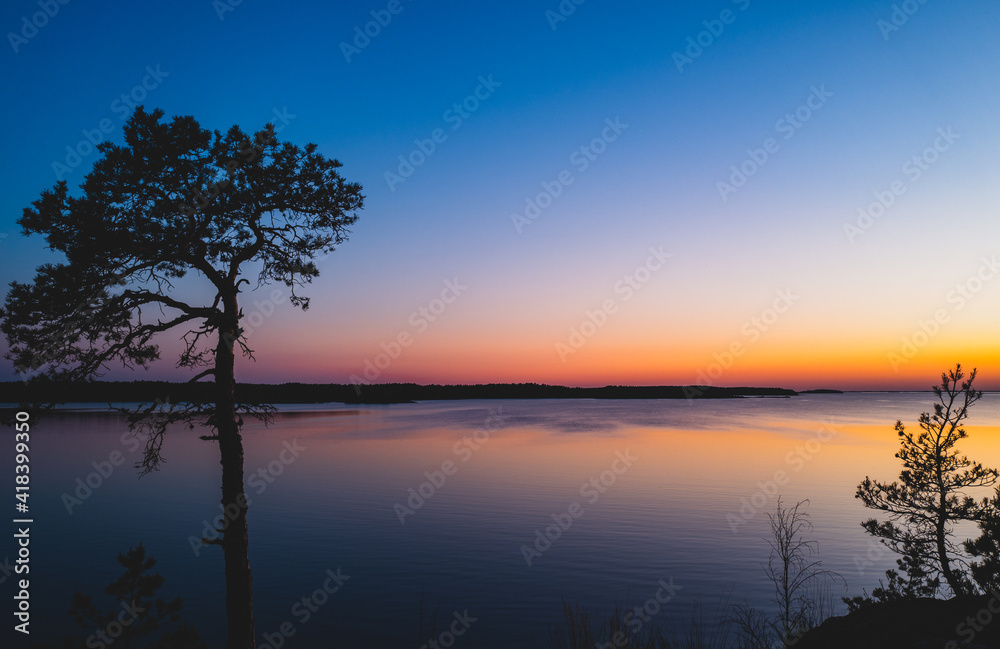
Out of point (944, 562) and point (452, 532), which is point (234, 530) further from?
point (452, 532)

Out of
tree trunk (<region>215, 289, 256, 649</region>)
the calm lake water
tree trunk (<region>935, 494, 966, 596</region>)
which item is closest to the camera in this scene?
tree trunk (<region>935, 494, 966, 596</region>)

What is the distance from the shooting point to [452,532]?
77.4ft

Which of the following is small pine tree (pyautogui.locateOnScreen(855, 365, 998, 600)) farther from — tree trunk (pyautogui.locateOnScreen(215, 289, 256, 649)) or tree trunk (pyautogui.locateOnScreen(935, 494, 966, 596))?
tree trunk (pyautogui.locateOnScreen(215, 289, 256, 649))

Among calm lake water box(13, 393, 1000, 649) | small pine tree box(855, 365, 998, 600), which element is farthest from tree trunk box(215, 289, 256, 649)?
small pine tree box(855, 365, 998, 600)

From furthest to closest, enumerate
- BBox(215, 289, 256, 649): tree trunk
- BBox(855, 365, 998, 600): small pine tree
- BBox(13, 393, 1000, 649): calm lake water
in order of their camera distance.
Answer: BBox(13, 393, 1000, 649): calm lake water < BBox(215, 289, 256, 649): tree trunk < BBox(855, 365, 998, 600): small pine tree

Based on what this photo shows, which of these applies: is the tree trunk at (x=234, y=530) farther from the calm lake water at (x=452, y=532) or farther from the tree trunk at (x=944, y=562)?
the tree trunk at (x=944, y=562)

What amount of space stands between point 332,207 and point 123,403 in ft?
503

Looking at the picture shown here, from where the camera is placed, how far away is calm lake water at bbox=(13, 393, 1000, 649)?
51.8ft

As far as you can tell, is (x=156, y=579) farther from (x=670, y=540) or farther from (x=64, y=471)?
(x=64, y=471)

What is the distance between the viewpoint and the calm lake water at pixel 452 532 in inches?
Answer: 622

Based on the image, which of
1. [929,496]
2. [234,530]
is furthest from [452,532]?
[929,496]

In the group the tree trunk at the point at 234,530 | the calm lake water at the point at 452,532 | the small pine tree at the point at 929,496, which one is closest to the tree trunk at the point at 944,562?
the small pine tree at the point at 929,496

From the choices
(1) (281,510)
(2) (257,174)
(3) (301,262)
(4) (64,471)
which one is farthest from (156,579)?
(4) (64,471)

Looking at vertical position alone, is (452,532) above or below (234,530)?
below
